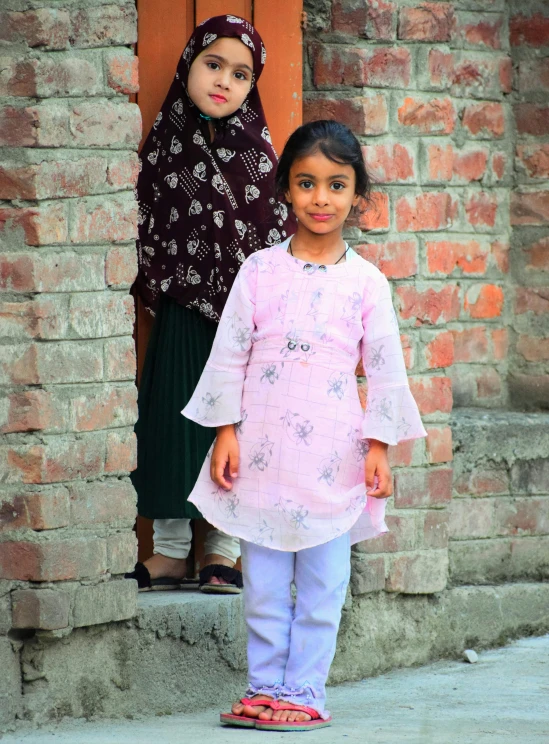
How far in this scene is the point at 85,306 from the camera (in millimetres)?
→ 3422

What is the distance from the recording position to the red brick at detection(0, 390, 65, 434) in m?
3.35

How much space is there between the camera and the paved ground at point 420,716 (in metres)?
3.22

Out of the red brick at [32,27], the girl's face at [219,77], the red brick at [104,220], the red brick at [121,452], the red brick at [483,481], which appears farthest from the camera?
the red brick at [483,481]

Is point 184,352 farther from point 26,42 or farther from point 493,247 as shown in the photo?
point 493,247

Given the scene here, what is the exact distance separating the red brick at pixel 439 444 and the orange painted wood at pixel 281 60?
1.07 metres

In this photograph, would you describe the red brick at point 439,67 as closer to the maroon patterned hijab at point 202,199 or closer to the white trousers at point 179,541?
the maroon patterned hijab at point 202,199

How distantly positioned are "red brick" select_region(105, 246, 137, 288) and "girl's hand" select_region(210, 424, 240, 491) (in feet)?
1.69

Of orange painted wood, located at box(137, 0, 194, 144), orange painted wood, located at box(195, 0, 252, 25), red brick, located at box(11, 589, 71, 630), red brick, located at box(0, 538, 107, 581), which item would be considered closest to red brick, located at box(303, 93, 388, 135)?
orange painted wood, located at box(195, 0, 252, 25)

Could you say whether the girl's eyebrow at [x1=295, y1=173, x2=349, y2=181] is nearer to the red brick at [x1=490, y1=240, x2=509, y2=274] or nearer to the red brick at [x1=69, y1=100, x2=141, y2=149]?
the red brick at [x1=69, y1=100, x2=141, y2=149]

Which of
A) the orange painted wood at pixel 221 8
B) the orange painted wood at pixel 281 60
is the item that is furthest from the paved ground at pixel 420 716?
the orange painted wood at pixel 221 8

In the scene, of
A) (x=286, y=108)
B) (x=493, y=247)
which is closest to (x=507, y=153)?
(x=493, y=247)

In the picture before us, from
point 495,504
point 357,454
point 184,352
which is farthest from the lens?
point 495,504

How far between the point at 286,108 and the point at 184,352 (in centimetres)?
85

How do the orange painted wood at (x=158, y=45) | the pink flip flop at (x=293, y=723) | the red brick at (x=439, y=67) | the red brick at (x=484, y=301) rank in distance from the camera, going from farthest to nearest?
the red brick at (x=484, y=301) < the red brick at (x=439, y=67) < the orange painted wood at (x=158, y=45) < the pink flip flop at (x=293, y=723)
